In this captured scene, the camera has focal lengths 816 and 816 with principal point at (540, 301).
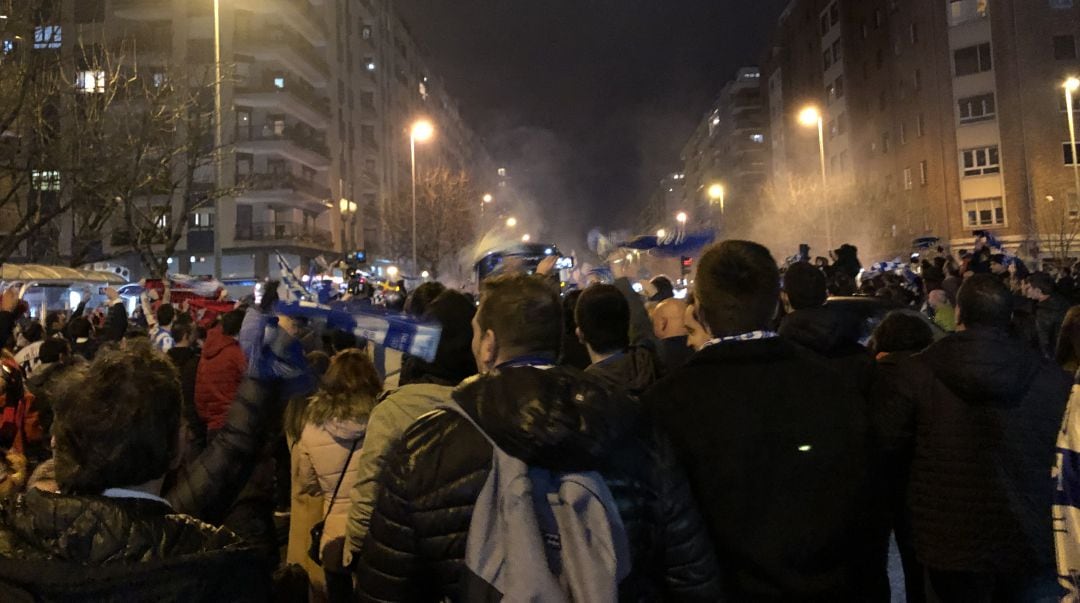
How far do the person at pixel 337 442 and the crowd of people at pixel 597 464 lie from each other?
0.01m

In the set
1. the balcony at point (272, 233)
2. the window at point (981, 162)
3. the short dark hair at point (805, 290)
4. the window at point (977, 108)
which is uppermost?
the window at point (977, 108)

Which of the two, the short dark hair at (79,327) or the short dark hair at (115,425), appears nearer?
the short dark hair at (115,425)

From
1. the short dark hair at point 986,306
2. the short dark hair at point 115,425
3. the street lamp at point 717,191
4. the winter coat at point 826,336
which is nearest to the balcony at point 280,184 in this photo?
the street lamp at point 717,191

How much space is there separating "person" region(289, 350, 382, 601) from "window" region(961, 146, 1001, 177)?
49905 mm

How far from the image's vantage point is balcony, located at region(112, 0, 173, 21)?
46719 millimetres

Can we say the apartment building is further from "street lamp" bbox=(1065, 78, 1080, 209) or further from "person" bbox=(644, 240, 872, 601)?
"person" bbox=(644, 240, 872, 601)

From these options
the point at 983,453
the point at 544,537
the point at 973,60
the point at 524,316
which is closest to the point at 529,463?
the point at 544,537

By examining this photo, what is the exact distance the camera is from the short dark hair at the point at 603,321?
14.7 feet

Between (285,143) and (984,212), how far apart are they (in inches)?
1597

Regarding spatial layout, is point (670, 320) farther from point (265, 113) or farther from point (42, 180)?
point (265, 113)

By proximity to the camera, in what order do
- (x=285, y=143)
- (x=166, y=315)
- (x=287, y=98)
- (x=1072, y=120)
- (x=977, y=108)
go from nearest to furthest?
(x=166, y=315) < (x=1072, y=120) < (x=977, y=108) < (x=285, y=143) < (x=287, y=98)

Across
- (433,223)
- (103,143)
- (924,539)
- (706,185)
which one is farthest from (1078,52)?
(706,185)

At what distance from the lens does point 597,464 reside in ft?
6.42

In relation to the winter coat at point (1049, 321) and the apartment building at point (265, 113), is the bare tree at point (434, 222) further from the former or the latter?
the winter coat at point (1049, 321)
